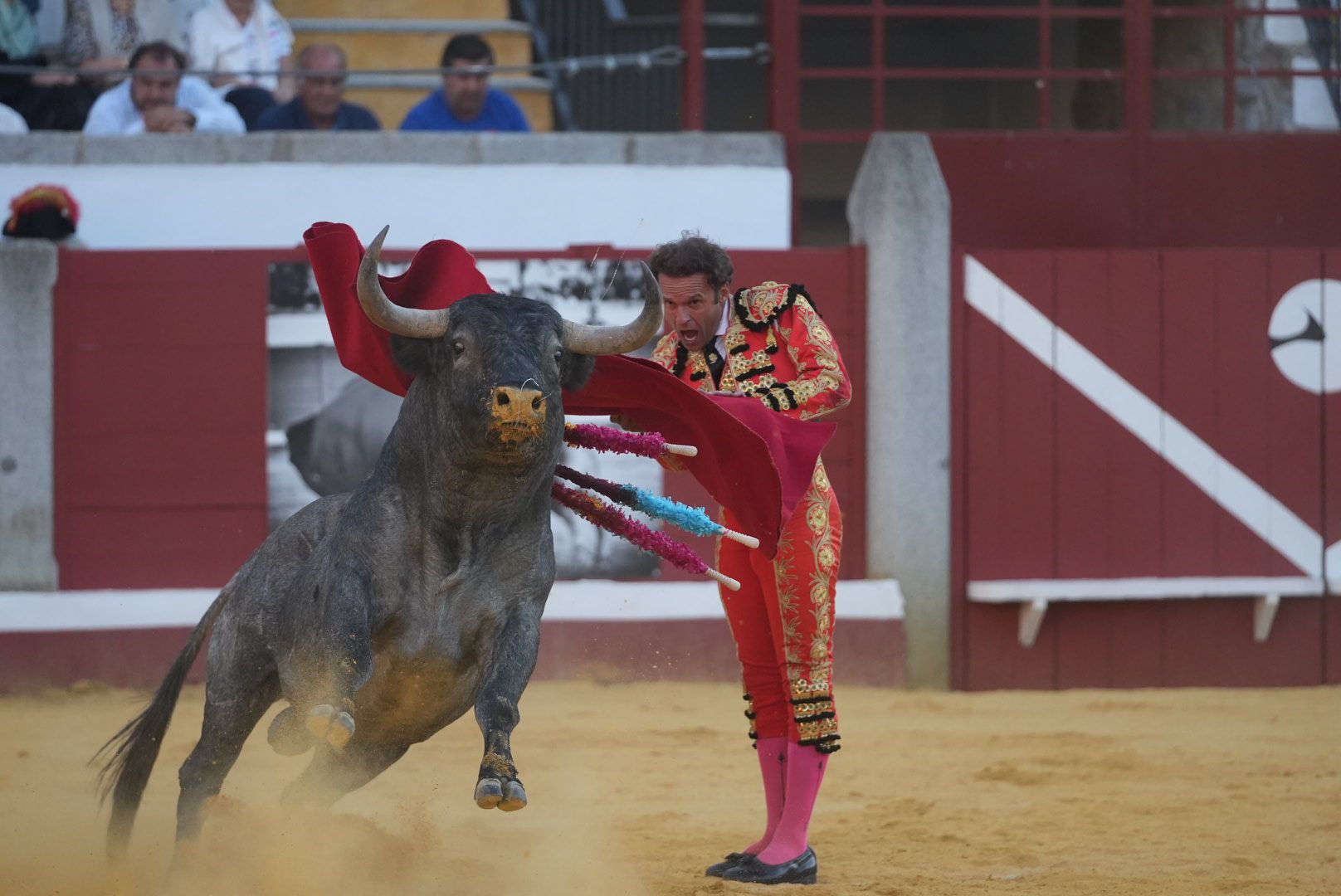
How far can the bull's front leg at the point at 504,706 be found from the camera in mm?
3123

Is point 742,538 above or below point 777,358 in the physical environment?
below

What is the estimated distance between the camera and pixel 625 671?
7266 mm

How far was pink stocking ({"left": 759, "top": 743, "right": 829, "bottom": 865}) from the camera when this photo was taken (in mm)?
4047

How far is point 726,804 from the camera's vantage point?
5.09 meters

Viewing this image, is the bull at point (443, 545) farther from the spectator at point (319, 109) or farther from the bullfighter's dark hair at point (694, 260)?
the spectator at point (319, 109)

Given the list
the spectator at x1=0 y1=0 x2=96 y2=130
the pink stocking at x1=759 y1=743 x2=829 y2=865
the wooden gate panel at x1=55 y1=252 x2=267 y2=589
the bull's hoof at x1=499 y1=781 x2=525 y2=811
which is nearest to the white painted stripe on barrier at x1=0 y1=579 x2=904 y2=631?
the wooden gate panel at x1=55 y1=252 x2=267 y2=589

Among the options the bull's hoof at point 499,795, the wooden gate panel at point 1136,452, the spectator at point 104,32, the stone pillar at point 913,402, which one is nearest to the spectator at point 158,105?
the spectator at point 104,32

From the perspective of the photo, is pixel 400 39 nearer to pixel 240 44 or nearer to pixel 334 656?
pixel 240 44

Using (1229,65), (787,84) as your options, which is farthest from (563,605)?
(1229,65)

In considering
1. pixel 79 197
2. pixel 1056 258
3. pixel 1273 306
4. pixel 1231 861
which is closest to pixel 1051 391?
pixel 1056 258

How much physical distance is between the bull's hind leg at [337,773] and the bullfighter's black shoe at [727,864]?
76 centimetres

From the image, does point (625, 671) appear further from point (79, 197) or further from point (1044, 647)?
point (79, 197)

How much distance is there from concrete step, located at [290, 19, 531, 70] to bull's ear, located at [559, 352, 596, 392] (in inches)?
238

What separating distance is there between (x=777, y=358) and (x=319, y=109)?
4.37 meters
